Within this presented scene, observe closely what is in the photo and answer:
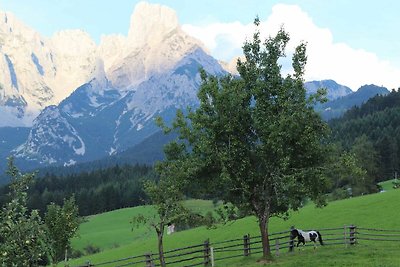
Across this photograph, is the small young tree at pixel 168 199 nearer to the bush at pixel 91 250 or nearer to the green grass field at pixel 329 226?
the green grass field at pixel 329 226

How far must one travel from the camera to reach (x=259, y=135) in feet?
105

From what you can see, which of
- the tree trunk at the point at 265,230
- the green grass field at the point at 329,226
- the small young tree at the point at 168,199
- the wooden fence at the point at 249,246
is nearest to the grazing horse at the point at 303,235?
the wooden fence at the point at 249,246

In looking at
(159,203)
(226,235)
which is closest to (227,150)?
(159,203)

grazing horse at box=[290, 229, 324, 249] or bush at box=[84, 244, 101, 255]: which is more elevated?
grazing horse at box=[290, 229, 324, 249]

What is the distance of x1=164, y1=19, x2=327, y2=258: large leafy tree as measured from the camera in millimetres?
30906

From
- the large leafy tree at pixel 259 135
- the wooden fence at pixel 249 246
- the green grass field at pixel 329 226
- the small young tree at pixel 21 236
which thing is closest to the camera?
the small young tree at pixel 21 236

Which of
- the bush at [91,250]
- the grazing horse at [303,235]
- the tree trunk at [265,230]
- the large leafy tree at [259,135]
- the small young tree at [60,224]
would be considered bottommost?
the bush at [91,250]

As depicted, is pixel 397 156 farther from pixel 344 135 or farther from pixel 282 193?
pixel 282 193

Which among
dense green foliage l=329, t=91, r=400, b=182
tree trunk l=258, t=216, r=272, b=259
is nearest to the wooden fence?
tree trunk l=258, t=216, r=272, b=259

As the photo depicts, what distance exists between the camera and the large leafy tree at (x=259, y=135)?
101 ft

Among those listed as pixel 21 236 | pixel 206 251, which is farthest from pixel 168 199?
pixel 21 236

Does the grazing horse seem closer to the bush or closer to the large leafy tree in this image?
the large leafy tree

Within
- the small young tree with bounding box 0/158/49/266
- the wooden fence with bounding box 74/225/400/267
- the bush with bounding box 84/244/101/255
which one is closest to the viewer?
the small young tree with bounding box 0/158/49/266

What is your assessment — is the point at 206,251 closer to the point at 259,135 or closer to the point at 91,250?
the point at 259,135
